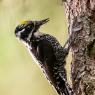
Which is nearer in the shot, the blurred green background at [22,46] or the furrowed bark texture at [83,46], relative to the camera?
the furrowed bark texture at [83,46]

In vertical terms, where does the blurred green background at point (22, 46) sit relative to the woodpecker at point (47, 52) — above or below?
below

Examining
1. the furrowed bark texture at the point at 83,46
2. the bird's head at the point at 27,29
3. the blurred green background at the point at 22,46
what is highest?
the bird's head at the point at 27,29

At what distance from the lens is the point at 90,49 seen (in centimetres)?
512

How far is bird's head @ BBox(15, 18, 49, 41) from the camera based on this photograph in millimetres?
5066

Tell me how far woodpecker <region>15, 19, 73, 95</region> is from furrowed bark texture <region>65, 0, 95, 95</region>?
9cm

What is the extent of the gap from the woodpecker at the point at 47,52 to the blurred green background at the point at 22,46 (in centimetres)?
240

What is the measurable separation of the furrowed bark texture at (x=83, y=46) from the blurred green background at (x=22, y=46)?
2.45 meters

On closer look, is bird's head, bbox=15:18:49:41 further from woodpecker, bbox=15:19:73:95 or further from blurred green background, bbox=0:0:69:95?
blurred green background, bbox=0:0:69:95

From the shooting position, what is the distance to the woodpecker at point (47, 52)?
5.10m

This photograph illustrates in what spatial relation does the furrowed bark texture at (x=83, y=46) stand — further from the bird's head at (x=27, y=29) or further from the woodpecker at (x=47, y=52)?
the bird's head at (x=27, y=29)

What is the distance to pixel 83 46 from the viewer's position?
514 cm

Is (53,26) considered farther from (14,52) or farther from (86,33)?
(86,33)

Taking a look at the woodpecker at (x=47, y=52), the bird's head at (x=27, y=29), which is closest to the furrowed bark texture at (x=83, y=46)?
the woodpecker at (x=47, y=52)

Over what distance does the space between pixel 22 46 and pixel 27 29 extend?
3.76 m
